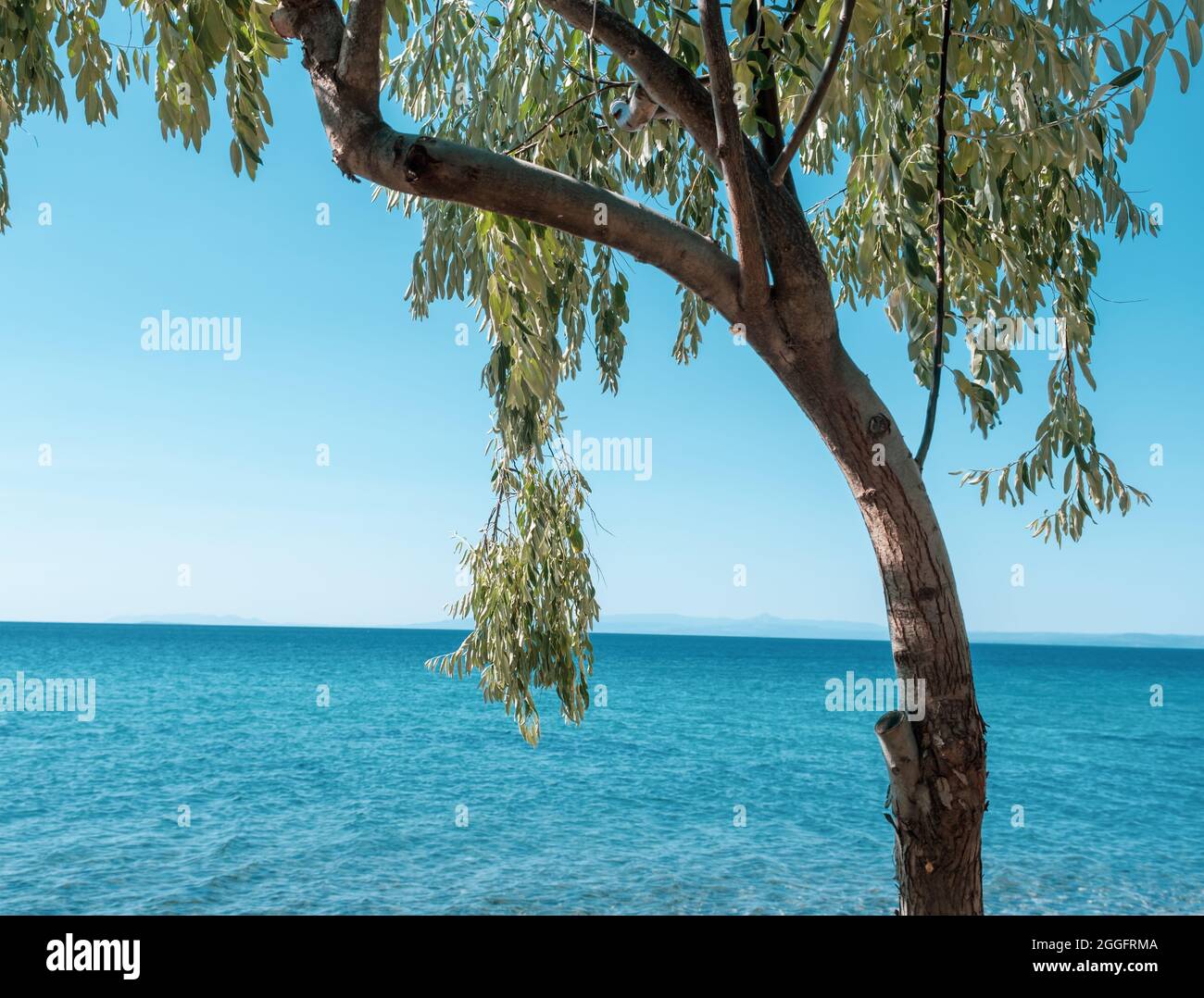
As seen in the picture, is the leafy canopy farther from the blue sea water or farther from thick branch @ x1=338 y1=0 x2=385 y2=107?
the blue sea water

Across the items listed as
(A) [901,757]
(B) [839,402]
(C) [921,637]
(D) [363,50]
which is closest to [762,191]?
(B) [839,402]

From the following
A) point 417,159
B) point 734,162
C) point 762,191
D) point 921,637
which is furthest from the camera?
point 762,191

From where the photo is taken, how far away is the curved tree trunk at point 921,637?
2.23 metres

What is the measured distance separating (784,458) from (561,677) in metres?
35.3

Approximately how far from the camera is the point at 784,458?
39219 mm

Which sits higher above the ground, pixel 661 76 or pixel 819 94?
pixel 661 76

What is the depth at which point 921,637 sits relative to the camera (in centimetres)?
225

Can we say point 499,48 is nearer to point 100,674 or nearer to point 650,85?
point 650,85

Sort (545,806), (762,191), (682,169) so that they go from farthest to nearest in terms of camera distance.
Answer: (545,806), (682,169), (762,191)

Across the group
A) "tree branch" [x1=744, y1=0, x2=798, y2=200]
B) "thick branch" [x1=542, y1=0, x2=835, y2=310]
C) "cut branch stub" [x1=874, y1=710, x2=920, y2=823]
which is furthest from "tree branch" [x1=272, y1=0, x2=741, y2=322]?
"cut branch stub" [x1=874, y1=710, x2=920, y2=823]

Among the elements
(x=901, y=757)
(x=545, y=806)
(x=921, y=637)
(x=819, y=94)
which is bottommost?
(x=545, y=806)

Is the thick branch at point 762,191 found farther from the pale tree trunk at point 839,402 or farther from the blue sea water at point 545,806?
the blue sea water at point 545,806

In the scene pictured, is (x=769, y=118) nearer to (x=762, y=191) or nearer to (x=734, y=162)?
(x=762, y=191)

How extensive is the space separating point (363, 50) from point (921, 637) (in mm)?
1725
